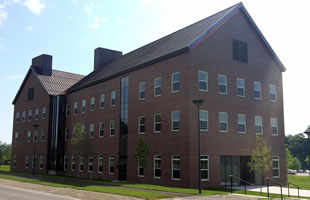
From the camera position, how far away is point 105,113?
38969 millimetres

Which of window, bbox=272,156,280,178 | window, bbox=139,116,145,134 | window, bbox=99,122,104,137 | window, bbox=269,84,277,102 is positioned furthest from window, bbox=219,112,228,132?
window, bbox=99,122,104,137

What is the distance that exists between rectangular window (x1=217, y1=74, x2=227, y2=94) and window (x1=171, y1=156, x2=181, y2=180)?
6690 millimetres

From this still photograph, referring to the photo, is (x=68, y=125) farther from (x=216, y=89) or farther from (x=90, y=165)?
(x=216, y=89)

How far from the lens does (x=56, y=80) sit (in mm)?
52719

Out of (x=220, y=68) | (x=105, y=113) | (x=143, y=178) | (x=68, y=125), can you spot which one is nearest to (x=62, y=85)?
(x=68, y=125)

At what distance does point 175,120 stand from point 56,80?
29.2 meters

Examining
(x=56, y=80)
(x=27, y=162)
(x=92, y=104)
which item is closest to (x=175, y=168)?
(x=92, y=104)

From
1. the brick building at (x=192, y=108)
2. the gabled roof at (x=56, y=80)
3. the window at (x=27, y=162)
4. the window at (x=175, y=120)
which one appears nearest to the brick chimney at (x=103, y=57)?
the gabled roof at (x=56, y=80)

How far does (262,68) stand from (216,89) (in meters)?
6.43

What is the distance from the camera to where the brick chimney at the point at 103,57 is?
49.8 metres

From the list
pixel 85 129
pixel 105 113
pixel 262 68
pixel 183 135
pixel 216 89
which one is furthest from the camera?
pixel 85 129

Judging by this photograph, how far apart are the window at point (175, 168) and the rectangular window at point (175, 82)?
5.47 m

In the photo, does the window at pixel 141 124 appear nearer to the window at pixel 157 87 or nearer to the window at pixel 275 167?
the window at pixel 157 87

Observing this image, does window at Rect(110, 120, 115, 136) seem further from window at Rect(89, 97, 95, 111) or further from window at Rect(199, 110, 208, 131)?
window at Rect(199, 110, 208, 131)
